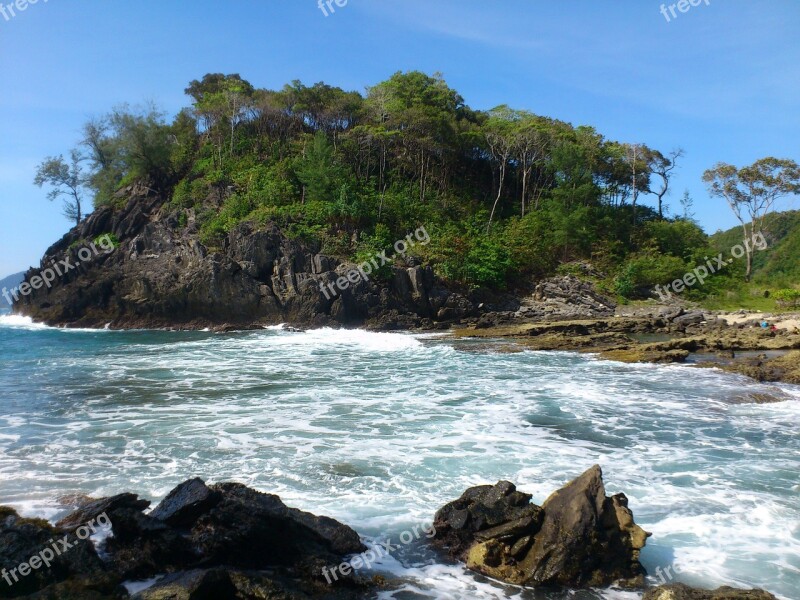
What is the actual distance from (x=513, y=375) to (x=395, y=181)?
3294 centimetres

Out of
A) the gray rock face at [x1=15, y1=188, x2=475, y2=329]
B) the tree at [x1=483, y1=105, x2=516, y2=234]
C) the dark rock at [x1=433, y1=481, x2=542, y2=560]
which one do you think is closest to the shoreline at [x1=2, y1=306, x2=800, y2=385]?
the gray rock face at [x1=15, y1=188, x2=475, y2=329]

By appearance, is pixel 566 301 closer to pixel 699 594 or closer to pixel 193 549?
pixel 699 594

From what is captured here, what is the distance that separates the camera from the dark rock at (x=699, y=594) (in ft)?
17.0

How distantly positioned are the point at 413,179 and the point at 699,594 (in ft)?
155

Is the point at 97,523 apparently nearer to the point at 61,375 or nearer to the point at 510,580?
the point at 510,580

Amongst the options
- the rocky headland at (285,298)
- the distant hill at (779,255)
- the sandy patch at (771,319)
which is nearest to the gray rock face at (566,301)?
the rocky headland at (285,298)

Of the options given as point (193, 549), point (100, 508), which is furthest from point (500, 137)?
point (193, 549)

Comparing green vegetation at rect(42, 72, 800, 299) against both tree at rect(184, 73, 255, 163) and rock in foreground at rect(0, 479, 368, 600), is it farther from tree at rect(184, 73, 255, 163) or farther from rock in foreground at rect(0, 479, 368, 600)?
rock in foreground at rect(0, 479, 368, 600)

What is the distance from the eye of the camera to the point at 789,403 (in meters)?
14.1

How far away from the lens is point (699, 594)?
522cm

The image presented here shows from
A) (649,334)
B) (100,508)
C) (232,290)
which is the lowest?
(100,508)

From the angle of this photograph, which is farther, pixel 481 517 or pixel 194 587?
pixel 481 517

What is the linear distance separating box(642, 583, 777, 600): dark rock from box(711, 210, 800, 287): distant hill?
1711 inches

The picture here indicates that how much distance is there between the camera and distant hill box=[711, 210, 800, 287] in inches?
1713
